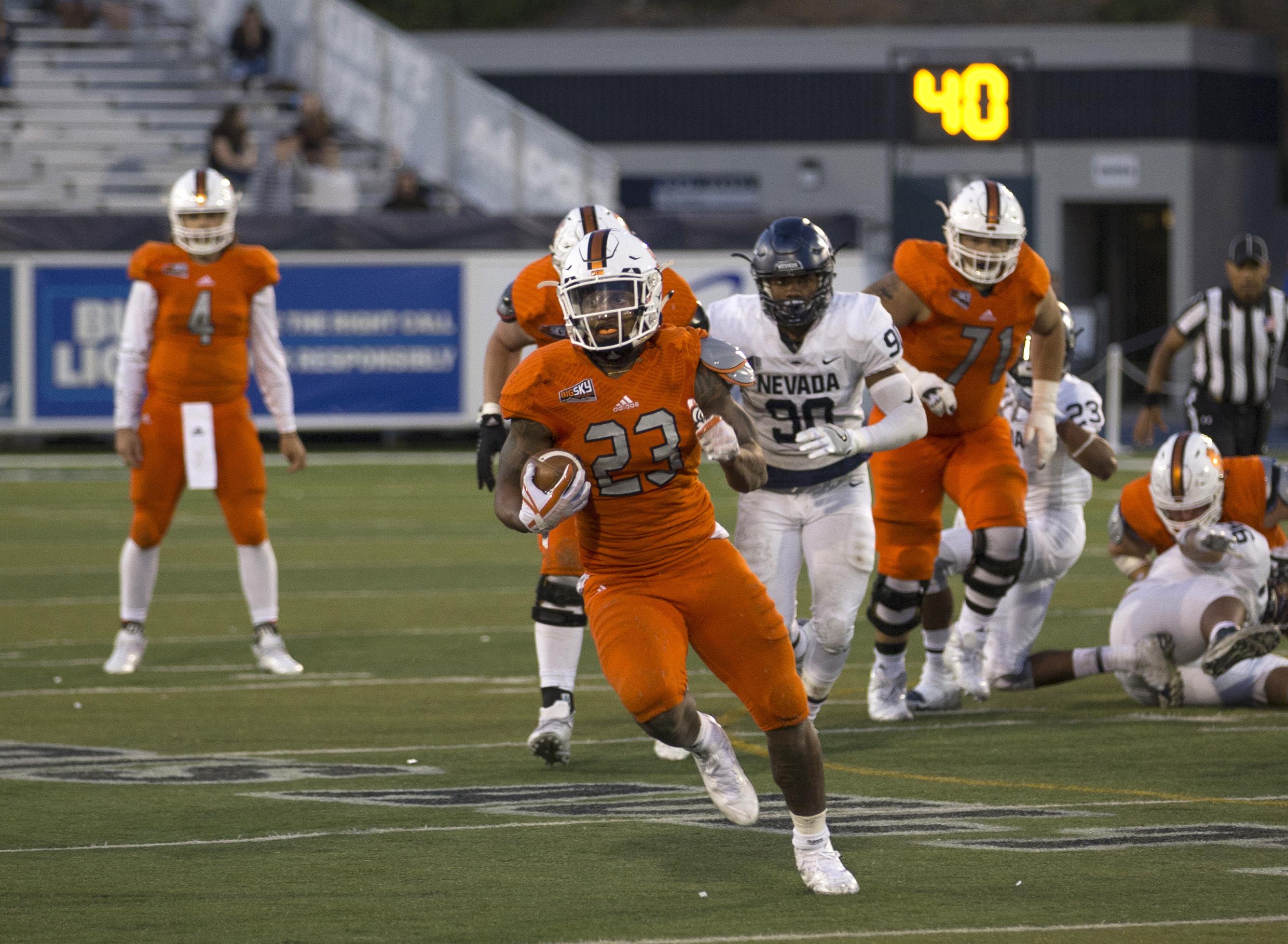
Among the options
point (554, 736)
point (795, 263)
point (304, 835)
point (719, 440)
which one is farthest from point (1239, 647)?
point (304, 835)

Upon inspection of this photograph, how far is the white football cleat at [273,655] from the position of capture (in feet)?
29.0

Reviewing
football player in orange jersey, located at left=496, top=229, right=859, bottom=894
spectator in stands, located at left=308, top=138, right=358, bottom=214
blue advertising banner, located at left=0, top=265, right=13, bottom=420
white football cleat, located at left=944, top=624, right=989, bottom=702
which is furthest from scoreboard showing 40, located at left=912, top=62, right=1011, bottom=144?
football player in orange jersey, located at left=496, top=229, right=859, bottom=894

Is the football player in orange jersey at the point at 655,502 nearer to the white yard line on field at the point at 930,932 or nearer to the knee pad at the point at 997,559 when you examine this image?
the white yard line on field at the point at 930,932

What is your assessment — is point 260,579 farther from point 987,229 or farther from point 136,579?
point 987,229

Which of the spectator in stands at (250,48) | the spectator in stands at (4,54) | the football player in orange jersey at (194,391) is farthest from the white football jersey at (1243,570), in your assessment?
the spectator in stands at (4,54)

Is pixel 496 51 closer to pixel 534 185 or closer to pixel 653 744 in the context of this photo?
pixel 534 185

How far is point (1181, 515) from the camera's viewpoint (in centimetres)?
766

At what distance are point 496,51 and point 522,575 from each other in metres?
20.2

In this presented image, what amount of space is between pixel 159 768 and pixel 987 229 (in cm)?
344

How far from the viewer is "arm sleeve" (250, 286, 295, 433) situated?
899 centimetres

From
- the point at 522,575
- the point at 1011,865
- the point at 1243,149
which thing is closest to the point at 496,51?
the point at 1243,149

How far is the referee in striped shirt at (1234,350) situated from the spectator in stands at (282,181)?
12704mm

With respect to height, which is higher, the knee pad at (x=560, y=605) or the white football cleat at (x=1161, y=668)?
the knee pad at (x=560, y=605)

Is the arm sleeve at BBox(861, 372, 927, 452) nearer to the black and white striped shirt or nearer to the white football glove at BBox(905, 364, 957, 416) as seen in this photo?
the white football glove at BBox(905, 364, 957, 416)
